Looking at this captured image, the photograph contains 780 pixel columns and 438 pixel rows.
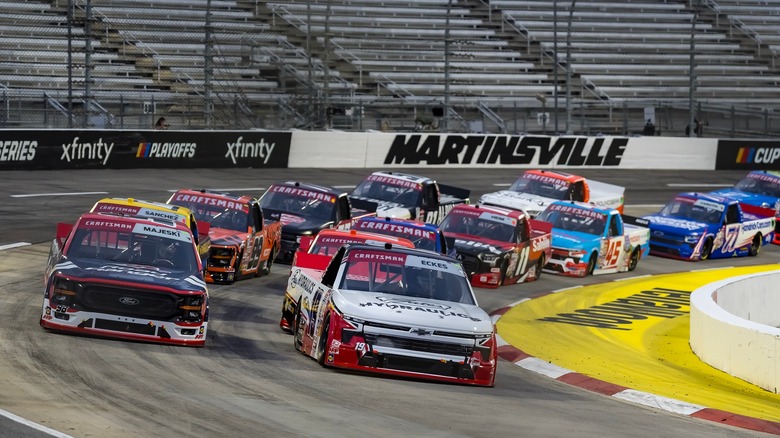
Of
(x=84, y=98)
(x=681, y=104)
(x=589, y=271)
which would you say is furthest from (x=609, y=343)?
(x=681, y=104)

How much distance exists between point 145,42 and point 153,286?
81.1 ft

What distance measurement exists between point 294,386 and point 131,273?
2935mm

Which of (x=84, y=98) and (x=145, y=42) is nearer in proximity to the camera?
(x=84, y=98)

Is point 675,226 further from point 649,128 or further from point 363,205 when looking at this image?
point 649,128

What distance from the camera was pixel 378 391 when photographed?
1180 centimetres

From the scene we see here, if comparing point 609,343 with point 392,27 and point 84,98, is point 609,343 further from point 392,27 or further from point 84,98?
point 392,27

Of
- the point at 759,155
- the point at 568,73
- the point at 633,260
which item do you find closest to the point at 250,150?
the point at 568,73

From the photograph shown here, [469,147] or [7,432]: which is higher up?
[7,432]

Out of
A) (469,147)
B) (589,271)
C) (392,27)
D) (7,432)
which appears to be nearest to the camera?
(7,432)

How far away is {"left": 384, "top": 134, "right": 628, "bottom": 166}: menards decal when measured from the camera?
130 ft

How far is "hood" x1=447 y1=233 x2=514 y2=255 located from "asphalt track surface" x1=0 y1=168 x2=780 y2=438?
1.59 m

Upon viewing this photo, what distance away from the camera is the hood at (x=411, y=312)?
12547mm

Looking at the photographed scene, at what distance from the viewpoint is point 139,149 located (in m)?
34.2

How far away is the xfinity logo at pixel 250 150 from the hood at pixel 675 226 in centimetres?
1188
